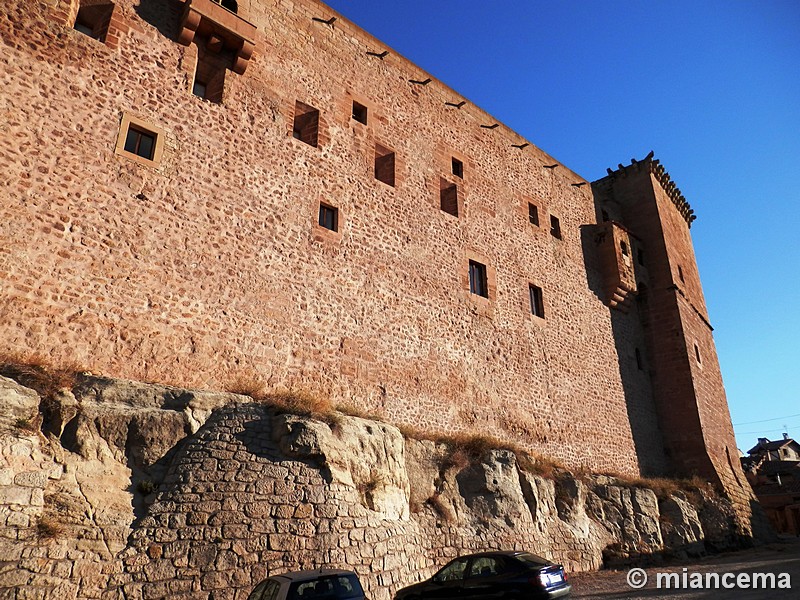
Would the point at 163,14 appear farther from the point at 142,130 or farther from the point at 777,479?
the point at 777,479

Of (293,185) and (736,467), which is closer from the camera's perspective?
(293,185)

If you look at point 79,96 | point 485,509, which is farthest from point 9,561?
point 485,509

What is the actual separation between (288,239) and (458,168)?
7321 mm

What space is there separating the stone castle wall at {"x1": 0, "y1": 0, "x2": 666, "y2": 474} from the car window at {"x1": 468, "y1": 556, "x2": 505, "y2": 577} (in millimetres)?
5041

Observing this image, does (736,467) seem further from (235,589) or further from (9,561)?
(9,561)

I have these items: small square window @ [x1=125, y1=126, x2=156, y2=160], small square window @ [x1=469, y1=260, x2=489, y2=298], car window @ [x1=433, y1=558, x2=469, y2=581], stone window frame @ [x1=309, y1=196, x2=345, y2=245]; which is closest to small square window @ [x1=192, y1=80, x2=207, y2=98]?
small square window @ [x1=125, y1=126, x2=156, y2=160]

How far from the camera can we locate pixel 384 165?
16297mm

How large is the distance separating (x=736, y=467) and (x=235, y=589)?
22042mm

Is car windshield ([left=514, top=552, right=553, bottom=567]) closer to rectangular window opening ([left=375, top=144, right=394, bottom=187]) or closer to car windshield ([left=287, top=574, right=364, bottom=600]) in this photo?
car windshield ([left=287, top=574, right=364, bottom=600])

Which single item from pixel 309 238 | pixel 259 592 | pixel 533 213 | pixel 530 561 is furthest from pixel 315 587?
pixel 533 213

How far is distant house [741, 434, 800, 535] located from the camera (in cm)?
3153

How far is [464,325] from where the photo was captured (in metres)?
16.2

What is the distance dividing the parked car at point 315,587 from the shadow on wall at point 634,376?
53.1 feet

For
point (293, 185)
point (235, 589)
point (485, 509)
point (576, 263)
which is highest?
point (576, 263)
